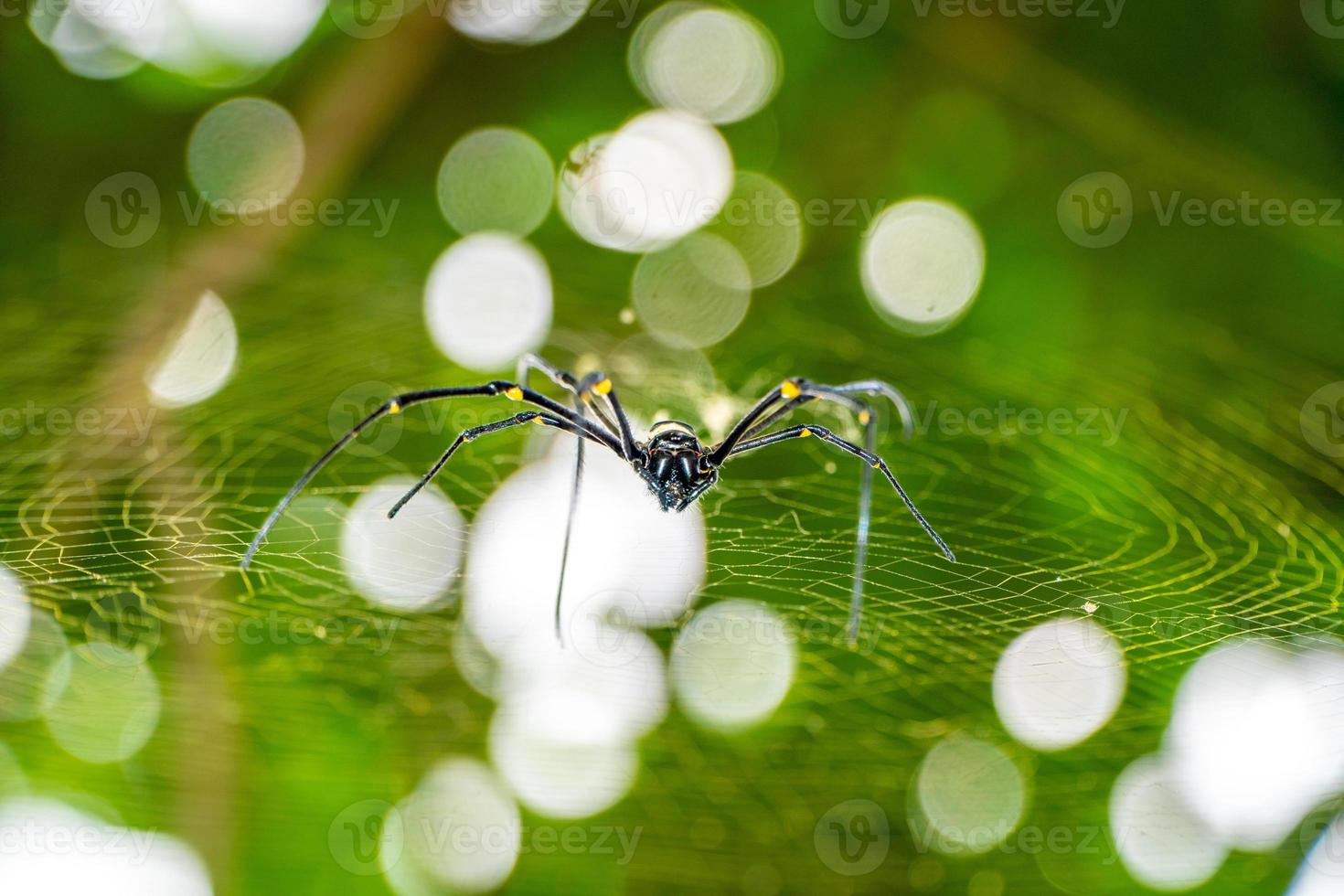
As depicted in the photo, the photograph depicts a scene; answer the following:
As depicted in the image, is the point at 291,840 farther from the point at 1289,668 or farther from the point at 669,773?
the point at 1289,668

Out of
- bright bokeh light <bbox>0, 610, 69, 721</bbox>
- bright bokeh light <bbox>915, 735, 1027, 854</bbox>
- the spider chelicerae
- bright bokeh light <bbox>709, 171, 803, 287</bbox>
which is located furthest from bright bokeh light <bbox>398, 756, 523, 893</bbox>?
bright bokeh light <bbox>709, 171, 803, 287</bbox>

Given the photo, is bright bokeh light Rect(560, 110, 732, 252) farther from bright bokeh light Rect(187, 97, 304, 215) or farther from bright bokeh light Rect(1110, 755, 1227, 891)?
bright bokeh light Rect(1110, 755, 1227, 891)

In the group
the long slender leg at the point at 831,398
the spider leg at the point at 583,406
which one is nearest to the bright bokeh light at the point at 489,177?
the spider leg at the point at 583,406

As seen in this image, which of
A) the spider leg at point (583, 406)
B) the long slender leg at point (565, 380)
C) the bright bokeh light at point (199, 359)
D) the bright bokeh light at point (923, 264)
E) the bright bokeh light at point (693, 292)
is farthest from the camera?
the bright bokeh light at point (693, 292)

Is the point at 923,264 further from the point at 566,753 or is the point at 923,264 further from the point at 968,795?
the point at 566,753

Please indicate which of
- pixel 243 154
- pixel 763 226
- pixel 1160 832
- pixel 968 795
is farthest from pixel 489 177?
pixel 1160 832

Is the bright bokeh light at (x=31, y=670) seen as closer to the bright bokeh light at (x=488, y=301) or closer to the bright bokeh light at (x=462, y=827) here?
the bright bokeh light at (x=462, y=827)

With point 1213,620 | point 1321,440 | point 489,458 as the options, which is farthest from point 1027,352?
point 489,458
